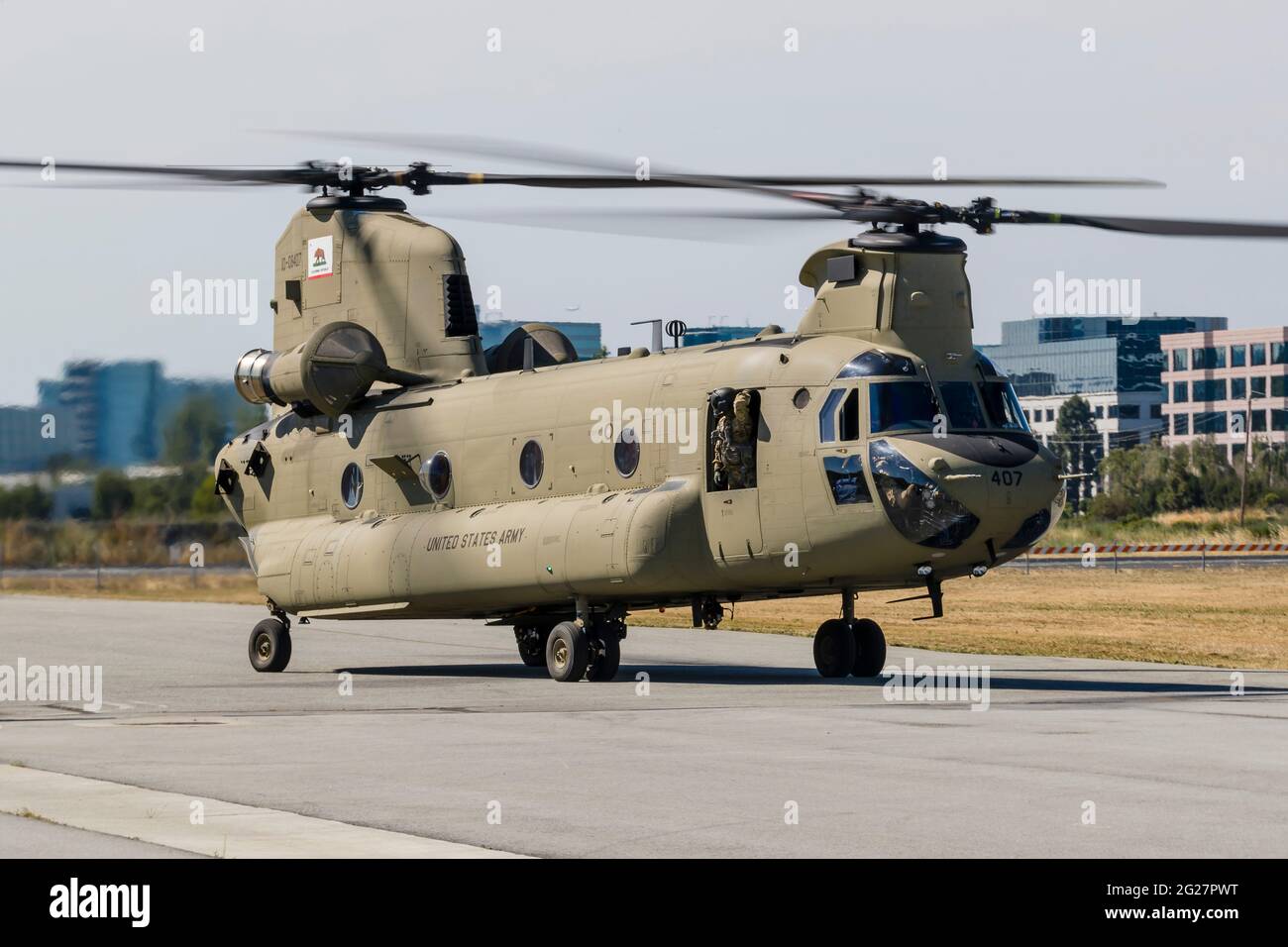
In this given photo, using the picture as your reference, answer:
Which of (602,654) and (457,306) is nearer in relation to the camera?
(602,654)

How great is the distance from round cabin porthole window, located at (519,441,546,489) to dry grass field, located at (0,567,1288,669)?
7266mm

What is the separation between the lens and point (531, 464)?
87.7 feet

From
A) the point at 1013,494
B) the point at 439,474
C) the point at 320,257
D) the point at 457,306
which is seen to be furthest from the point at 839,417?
the point at 320,257

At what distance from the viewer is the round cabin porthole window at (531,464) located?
26.6 meters

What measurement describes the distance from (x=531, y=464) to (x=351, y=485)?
4.05 meters

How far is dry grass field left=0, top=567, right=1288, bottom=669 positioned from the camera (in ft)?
105

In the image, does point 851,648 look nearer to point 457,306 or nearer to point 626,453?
point 626,453

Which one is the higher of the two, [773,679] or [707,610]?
[707,610]

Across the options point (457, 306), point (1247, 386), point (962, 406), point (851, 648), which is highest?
point (1247, 386)

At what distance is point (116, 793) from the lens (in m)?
14.2

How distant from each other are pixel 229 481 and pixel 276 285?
3.43m

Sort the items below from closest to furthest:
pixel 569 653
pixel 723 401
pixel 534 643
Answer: pixel 723 401, pixel 569 653, pixel 534 643

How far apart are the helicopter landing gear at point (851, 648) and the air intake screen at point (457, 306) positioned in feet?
26.3
